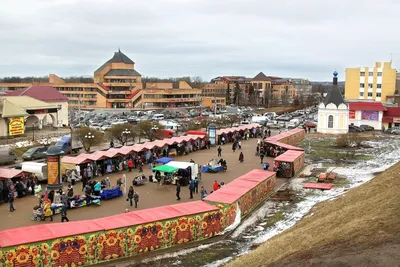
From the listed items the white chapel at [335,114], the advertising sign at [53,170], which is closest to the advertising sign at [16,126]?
the advertising sign at [53,170]

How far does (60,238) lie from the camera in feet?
43.5

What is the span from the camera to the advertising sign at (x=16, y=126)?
4538 centimetres

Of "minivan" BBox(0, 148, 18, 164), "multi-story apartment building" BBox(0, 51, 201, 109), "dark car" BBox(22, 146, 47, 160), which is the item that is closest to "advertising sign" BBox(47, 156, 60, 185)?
"minivan" BBox(0, 148, 18, 164)

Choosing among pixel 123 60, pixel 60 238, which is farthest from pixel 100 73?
pixel 60 238

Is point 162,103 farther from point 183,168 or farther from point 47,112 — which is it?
point 183,168

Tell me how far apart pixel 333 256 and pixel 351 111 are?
172 ft

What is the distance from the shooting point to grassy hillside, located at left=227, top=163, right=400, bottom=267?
10922 mm

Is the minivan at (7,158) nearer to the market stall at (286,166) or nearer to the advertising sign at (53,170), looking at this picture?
the advertising sign at (53,170)

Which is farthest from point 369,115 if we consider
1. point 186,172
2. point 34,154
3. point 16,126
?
point 16,126

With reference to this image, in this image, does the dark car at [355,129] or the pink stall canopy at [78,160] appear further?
the dark car at [355,129]

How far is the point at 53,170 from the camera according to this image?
2267cm

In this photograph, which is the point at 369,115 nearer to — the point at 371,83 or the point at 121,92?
the point at 371,83

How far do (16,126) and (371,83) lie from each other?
6143cm

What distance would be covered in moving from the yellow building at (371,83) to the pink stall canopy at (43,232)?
72.8 metres
